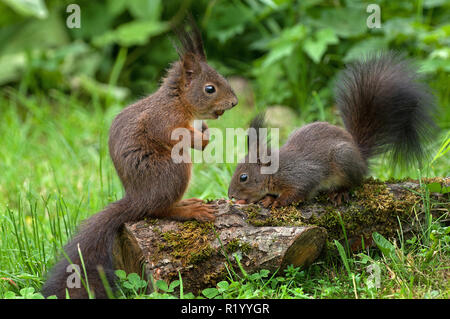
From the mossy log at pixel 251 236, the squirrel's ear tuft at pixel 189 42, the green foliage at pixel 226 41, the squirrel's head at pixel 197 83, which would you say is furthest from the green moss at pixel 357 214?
the green foliage at pixel 226 41

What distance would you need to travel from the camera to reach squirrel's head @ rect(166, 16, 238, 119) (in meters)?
2.56

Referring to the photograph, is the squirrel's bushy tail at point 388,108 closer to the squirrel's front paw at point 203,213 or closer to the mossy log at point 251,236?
the mossy log at point 251,236

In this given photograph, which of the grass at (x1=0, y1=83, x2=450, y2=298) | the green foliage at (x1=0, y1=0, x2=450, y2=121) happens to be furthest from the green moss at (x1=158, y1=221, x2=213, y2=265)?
the green foliage at (x1=0, y1=0, x2=450, y2=121)

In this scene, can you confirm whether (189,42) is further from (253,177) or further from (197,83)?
(253,177)

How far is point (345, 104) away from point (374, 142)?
0.26 metres

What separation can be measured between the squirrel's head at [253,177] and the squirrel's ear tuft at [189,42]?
1.56 ft

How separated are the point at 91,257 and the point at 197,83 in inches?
36.7

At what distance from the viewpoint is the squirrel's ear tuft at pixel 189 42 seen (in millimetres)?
2541

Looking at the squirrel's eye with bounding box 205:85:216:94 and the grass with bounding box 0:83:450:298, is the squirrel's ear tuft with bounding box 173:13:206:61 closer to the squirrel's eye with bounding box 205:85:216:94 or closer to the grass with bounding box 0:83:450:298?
the squirrel's eye with bounding box 205:85:216:94

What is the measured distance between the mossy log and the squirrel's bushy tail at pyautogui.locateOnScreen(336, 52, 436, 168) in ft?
1.41

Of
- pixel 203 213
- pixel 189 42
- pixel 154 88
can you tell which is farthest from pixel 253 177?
pixel 154 88

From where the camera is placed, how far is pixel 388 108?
9.40 ft

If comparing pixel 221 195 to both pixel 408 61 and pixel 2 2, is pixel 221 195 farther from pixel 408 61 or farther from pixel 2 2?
pixel 2 2

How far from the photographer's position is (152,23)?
5.29 m
